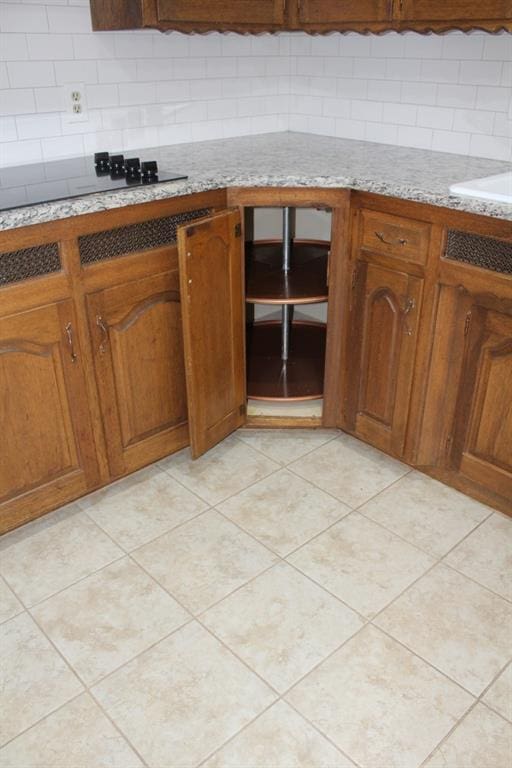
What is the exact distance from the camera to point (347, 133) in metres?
2.69

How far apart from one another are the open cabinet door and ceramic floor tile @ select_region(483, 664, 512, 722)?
3.60ft

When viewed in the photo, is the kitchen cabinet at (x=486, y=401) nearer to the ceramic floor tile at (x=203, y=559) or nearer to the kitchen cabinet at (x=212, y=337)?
the kitchen cabinet at (x=212, y=337)

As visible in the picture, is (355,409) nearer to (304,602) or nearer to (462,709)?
(304,602)

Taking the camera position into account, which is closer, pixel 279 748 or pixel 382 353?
pixel 279 748

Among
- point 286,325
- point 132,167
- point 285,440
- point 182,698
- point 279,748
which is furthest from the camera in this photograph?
point 286,325

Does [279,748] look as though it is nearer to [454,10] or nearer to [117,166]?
[117,166]

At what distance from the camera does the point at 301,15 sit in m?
2.25

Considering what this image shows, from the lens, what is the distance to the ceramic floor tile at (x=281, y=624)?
1.53 metres

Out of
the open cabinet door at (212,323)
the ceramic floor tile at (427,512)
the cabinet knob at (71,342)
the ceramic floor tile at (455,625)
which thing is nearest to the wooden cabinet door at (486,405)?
the ceramic floor tile at (427,512)

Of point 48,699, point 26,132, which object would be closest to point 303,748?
point 48,699

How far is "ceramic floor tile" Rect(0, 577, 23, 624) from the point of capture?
1.66m

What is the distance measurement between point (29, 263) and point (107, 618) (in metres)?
0.93

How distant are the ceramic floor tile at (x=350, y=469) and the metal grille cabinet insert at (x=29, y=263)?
1.05 meters

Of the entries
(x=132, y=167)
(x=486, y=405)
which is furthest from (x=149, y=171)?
(x=486, y=405)
